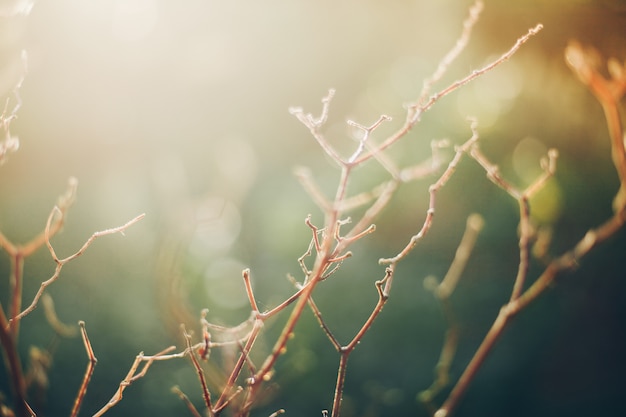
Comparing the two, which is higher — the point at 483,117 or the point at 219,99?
the point at 219,99

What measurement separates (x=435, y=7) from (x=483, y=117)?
0.86m

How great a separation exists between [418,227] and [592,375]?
167 cm

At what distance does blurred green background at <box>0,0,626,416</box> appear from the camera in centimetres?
324

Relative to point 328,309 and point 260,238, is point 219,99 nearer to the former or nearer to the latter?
point 260,238

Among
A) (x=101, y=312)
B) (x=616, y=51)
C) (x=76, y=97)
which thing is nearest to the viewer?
(x=616, y=51)

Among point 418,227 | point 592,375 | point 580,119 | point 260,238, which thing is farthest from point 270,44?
point 592,375

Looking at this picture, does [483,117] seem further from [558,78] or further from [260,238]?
[260,238]

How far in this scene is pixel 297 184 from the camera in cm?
365

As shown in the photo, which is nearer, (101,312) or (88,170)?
(101,312)

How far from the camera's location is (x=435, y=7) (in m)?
3.37

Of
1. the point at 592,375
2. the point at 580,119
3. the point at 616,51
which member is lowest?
the point at 592,375

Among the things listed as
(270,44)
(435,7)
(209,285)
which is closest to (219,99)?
(270,44)

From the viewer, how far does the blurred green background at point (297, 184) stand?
3.24m

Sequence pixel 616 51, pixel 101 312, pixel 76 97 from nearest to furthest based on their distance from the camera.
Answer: pixel 616 51, pixel 101 312, pixel 76 97
